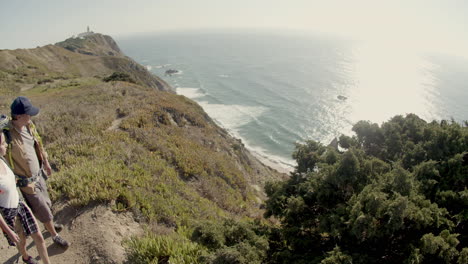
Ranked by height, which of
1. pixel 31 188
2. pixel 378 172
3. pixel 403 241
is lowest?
pixel 403 241

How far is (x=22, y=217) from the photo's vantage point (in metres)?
5.16

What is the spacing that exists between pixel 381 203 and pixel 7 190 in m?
8.75

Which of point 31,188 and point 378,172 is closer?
point 31,188

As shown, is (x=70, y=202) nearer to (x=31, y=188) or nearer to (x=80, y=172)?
(x=80, y=172)

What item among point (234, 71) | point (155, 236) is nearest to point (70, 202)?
point (155, 236)

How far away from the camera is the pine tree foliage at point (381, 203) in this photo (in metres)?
6.77

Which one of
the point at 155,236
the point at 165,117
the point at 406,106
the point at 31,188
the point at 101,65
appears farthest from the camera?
the point at 101,65

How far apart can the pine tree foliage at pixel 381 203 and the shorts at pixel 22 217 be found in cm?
623

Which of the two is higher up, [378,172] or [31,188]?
[31,188]

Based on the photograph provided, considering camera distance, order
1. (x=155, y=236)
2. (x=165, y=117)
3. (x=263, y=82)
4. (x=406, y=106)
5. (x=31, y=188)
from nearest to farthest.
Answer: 1. (x=31, y=188)
2. (x=155, y=236)
3. (x=165, y=117)
4. (x=406, y=106)
5. (x=263, y=82)

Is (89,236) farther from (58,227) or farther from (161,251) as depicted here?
(161,251)

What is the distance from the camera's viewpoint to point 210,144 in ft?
69.1

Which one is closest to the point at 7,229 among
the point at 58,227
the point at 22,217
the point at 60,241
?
the point at 22,217

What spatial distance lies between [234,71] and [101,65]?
48384mm
